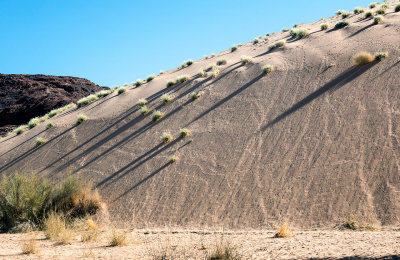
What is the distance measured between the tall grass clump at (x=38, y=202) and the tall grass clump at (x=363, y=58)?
12967mm

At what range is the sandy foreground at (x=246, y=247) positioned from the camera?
6133 millimetres

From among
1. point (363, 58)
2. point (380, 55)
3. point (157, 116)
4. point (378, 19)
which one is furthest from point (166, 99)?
point (378, 19)

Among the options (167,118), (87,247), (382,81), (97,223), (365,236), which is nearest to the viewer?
(365,236)

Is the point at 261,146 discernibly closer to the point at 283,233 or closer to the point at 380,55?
the point at 283,233

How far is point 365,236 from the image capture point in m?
7.11

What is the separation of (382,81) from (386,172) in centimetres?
568

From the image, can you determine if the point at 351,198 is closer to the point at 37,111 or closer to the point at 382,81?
the point at 382,81

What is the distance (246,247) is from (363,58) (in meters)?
11.9

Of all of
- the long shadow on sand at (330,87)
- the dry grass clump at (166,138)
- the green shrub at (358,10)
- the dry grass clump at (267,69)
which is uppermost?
the green shrub at (358,10)

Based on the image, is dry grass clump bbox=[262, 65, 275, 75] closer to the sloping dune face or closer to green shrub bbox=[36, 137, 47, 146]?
the sloping dune face

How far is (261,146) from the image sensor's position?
41.7ft

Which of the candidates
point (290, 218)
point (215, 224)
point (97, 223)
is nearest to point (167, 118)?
point (97, 223)

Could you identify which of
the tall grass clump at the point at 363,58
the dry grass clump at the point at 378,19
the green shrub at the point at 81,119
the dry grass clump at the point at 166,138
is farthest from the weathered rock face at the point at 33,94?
the tall grass clump at the point at 363,58

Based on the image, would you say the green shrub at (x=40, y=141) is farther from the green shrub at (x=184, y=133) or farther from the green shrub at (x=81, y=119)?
the green shrub at (x=184, y=133)
